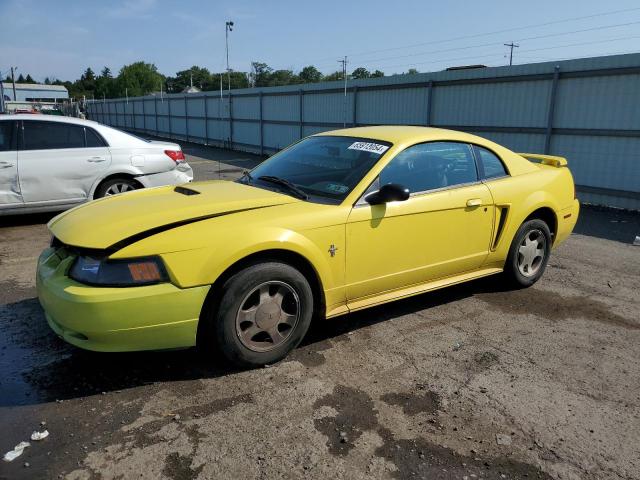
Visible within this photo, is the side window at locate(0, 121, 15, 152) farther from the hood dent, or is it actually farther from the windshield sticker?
the windshield sticker

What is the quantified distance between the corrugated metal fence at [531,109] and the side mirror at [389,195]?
7.73 meters

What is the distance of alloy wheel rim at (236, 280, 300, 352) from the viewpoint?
325cm

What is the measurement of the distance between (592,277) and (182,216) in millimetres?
4507

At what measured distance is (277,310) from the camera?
3.34m

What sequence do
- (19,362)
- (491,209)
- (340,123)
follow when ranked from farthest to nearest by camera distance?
(340,123), (491,209), (19,362)

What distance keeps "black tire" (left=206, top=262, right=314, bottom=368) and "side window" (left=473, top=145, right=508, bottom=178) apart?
2.14 meters

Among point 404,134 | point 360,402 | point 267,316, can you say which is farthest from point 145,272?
point 404,134

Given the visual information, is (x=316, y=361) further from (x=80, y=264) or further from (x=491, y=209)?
(x=491, y=209)

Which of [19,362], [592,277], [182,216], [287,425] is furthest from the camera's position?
Answer: [592,277]

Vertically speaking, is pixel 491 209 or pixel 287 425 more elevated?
pixel 491 209

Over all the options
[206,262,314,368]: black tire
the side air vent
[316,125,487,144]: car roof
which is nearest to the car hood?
the side air vent

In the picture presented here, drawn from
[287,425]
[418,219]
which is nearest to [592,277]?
[418,219]

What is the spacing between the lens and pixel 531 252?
16.2ft

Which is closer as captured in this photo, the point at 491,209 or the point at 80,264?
the point at 80,264
